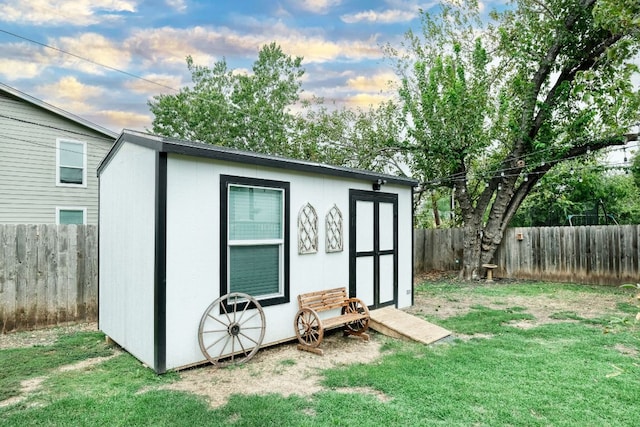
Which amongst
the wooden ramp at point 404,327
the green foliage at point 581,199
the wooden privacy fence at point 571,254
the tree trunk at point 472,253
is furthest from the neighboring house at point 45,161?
the green foliage at point 581,199

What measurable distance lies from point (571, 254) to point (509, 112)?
3.97 m

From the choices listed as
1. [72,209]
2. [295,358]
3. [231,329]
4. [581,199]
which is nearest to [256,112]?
[72,209]

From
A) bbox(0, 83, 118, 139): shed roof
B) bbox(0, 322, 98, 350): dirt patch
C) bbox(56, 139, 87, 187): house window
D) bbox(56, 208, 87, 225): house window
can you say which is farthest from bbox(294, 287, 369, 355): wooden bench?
bbox(0, 83, 118, 139): shed roof

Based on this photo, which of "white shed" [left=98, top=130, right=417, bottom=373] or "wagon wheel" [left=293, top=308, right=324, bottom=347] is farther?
"wagon wheel" [left=293, top=308, right=324, bottom=347]

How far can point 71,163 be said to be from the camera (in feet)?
35.0

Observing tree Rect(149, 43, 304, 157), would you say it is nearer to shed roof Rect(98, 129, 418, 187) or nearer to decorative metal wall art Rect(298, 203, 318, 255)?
shed roof Rect(98, 129, 418, 187)

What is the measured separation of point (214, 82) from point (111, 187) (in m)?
18.4

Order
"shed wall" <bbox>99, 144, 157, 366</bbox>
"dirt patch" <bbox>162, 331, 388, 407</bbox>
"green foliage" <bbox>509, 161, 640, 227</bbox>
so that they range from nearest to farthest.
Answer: "dirt patch" <bbox>162, 331, 388, 407</bbox> → "shed wall" <bbox>99, 144, 157, 366</bbox> → "green foliage" <bbox>509, 161, 640, 227</bbox>

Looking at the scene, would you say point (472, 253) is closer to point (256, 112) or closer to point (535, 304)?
point (535, 304)

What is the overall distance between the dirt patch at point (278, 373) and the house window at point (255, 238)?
0.68m

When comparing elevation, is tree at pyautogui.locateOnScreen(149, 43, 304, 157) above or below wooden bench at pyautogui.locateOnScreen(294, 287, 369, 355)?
above

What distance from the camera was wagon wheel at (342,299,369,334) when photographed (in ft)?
17.0

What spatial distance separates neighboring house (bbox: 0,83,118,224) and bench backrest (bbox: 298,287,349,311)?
8719mm

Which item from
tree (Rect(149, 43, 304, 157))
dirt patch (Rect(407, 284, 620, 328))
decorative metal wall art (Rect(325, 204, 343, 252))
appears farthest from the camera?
tree (Rect(149, 43, 304, 157))
